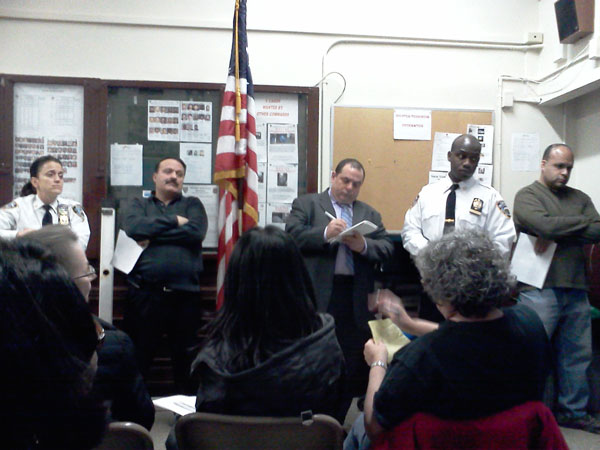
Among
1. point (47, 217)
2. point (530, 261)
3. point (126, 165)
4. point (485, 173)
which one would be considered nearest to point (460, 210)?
point (530, 261)

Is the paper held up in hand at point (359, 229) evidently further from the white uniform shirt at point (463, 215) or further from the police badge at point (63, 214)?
the police badge at point (63, 214)

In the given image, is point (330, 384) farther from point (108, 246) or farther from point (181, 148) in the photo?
point (181, 148)

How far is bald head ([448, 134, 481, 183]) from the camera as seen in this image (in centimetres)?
310

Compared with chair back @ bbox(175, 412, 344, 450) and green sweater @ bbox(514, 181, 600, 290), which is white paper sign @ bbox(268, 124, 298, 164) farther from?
chair back @ bbox(175, 412, 344, 450)

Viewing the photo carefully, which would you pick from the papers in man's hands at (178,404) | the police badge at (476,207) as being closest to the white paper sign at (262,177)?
the police badge at (476,207)

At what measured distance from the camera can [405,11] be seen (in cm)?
382

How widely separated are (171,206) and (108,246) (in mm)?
503

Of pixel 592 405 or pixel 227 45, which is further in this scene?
pixel 227 45

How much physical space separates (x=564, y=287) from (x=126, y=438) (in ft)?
8.84

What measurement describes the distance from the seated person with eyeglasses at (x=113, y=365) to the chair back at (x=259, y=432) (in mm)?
261

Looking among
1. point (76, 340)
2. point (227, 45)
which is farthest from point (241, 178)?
point (76, 340)

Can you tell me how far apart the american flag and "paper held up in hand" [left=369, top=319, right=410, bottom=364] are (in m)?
1.63

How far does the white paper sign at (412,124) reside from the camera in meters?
3.78

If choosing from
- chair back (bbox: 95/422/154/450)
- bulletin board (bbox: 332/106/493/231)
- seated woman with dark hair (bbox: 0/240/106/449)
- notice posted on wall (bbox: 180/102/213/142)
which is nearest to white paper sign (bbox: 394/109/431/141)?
bulletin board (bbox: 332/106/493/231)
